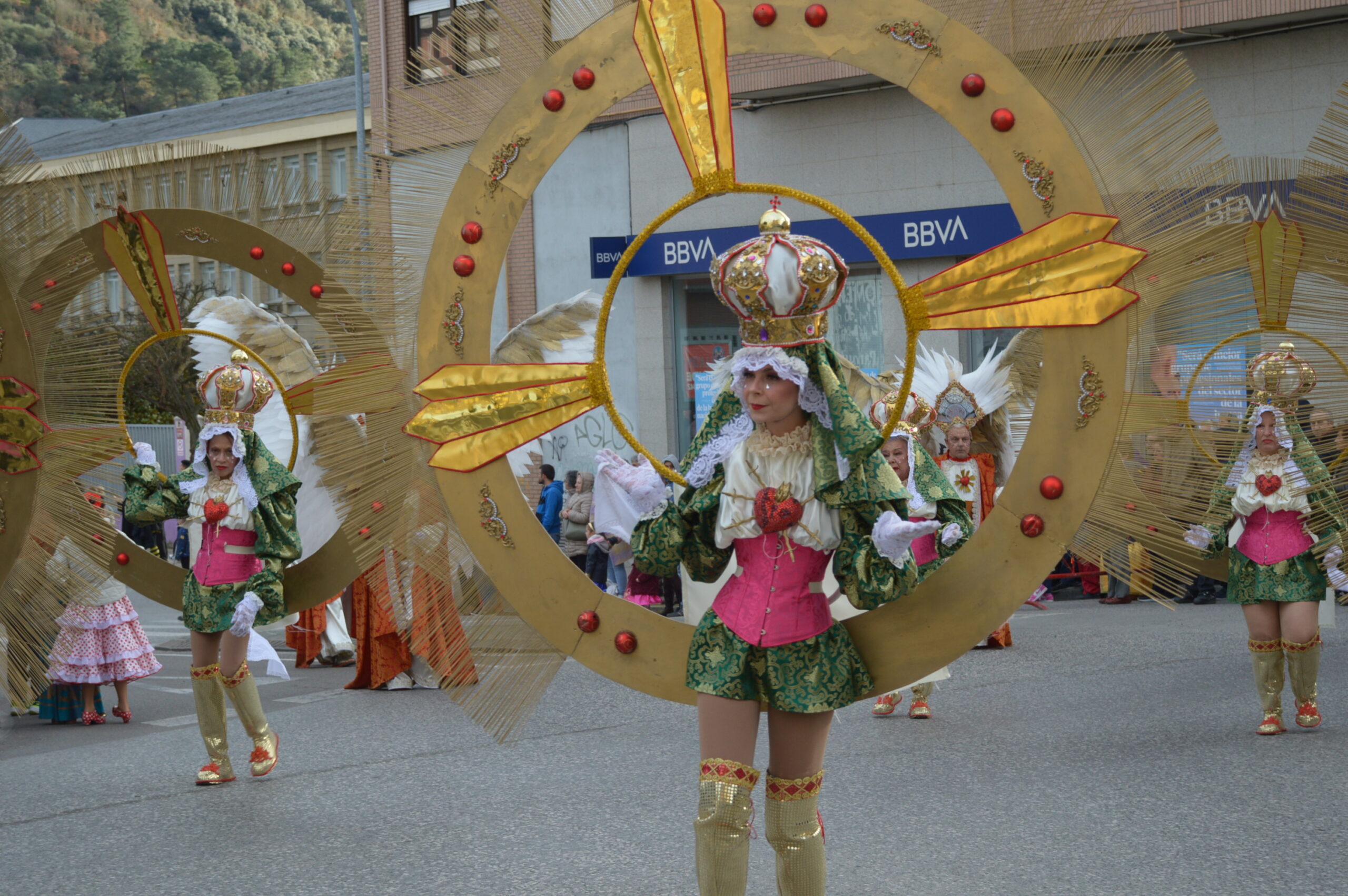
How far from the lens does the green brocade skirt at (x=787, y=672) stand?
3.40 meters

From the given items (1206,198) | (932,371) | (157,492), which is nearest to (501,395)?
(1206,198)

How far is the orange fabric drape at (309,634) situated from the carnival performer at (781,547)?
770 centimetres

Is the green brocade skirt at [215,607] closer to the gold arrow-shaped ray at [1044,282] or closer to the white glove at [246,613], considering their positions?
the white glove at [246,613]

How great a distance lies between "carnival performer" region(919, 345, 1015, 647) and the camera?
30.8 ft

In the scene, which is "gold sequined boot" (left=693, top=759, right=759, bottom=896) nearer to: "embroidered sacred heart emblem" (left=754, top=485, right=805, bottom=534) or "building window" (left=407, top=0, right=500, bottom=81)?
"embroidered sacred heart emblem" (left=754, top=485, right=805, bottom=534)

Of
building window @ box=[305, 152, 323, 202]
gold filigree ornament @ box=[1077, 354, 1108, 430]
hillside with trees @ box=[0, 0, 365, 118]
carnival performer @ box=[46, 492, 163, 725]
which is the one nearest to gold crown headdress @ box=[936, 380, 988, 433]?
building window @ box=[305, 152, 323, 202]

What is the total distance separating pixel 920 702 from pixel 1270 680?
179 centimetres

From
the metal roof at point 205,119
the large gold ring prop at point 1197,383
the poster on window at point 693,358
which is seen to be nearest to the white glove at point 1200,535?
the large gold ring prop at point 1197,383

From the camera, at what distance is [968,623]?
3373mm

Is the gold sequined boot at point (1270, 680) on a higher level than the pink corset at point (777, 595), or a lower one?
lower

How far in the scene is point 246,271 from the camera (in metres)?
6.07

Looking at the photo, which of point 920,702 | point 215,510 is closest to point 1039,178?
point 215,510

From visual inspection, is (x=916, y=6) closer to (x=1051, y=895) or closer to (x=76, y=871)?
(x=1051, y=895)

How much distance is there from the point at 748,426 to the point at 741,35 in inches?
39.4
